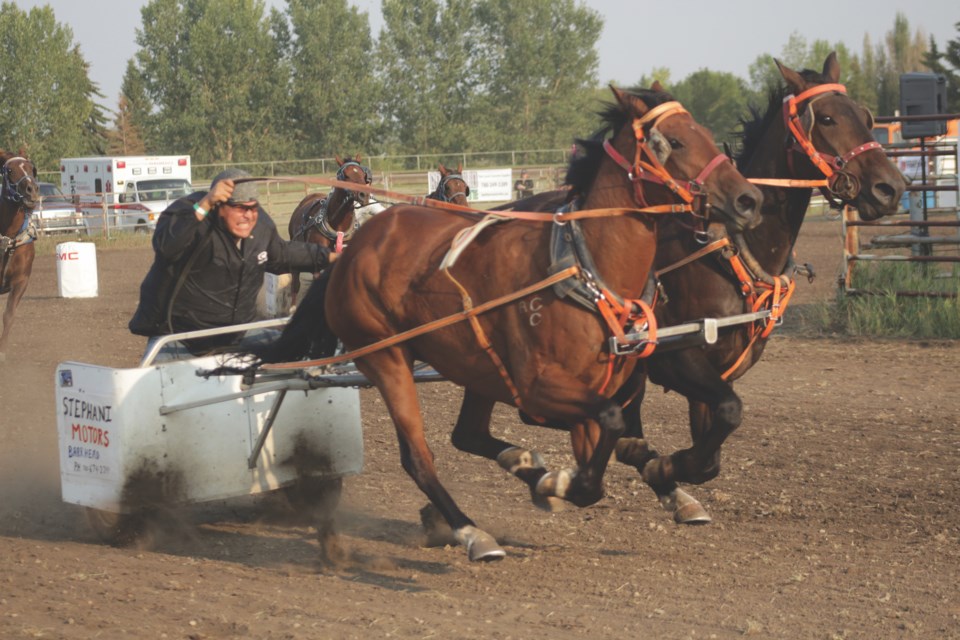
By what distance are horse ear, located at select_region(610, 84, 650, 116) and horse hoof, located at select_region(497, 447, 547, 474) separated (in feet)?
5.62

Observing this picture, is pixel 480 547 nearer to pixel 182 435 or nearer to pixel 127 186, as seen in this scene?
pixel 182 435

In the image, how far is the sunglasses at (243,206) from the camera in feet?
20.5

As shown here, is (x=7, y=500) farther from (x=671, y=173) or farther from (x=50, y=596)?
(x=671, y=173)

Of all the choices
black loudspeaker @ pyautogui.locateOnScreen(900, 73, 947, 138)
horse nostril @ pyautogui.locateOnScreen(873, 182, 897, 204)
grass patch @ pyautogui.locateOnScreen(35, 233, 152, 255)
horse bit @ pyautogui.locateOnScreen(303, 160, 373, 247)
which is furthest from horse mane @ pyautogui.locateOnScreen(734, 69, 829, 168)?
grass patch @ pyautogui.locateOnScreen(35, 233, 152, 255)

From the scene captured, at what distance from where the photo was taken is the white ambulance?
32.7 meters

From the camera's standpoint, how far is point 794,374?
36.1 ft

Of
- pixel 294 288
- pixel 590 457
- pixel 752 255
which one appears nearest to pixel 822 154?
pixel 752 255

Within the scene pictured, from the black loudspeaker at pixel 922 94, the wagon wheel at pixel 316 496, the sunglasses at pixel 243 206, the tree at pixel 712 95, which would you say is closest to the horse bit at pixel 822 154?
the sunglasses at pixel 243 206

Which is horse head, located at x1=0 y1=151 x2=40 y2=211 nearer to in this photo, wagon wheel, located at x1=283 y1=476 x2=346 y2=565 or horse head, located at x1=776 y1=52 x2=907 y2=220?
wagon wheel, located at x1=283 y1=476 x2=346 y2=565

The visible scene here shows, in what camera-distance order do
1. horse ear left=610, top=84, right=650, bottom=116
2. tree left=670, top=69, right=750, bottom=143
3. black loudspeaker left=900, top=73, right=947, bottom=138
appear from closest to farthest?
1. horse ear left=610, top=84, right=650, bottom=116
2. black loudspeaker left=900, top=73, right=947, bottom=138
3. tree left=670, top=69, right=750, bottom=143

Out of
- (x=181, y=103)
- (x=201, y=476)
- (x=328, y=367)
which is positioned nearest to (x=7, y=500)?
(x=201, y=476)

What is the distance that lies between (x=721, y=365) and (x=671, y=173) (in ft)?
5.04

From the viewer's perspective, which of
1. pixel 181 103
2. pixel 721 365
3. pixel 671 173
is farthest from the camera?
pixel 181 103

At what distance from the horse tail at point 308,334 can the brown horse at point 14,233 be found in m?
7.65
